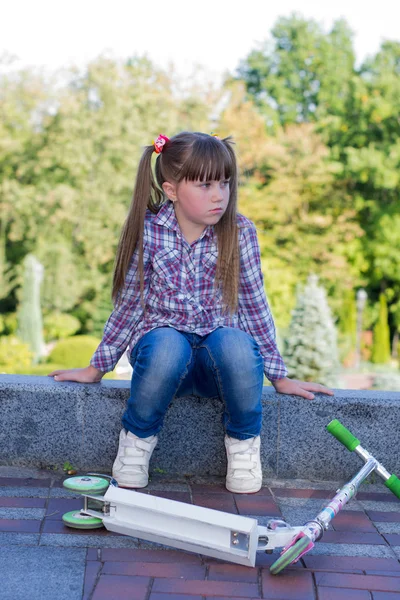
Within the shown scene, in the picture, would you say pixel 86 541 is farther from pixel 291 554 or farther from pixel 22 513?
pixel 291 554

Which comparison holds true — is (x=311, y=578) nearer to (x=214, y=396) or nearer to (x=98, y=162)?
(x=214, y=396)

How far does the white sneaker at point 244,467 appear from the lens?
2.48 meters

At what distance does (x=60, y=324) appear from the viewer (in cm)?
1920

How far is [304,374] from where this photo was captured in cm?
954

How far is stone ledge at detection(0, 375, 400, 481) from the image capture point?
2650 mm

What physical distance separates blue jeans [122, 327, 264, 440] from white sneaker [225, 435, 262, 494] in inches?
1.2

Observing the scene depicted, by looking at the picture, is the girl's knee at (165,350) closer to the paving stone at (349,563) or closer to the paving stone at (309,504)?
the paving stone at (309,504)

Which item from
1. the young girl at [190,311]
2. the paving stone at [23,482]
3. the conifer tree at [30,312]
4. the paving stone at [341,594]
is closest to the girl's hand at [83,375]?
the young girl at [190,311]

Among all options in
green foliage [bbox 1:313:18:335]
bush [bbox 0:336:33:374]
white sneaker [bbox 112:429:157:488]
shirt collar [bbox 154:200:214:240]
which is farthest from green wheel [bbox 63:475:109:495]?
green foliage [bbox 1:313:18:335]

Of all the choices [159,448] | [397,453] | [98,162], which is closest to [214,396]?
[159,448]

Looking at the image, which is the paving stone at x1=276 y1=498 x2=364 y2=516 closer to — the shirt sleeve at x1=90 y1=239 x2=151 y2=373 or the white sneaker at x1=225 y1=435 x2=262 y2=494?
the white sneaker at x1=225 y1=435 x2=262 y2=494

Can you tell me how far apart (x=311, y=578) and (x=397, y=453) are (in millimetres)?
989

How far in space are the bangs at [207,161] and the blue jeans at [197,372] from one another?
50 centimetres

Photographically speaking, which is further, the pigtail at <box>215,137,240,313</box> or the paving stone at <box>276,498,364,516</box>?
the pigtail at <box>215,137,240,313</box>
